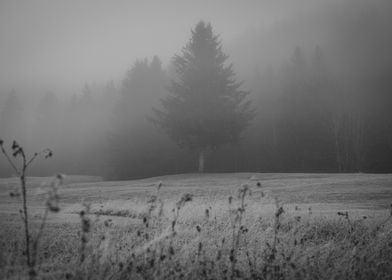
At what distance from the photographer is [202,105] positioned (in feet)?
77.5

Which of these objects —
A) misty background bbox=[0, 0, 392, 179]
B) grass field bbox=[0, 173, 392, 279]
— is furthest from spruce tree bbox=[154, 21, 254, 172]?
grass field bbox=[0, 173, 392, 279]

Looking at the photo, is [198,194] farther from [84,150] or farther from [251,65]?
[251,65]

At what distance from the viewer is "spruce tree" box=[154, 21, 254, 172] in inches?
898

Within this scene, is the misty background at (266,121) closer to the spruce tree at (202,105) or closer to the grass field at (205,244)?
the spruce tree at (202,105)

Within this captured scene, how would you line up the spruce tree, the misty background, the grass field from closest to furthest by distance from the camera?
the grass field, the spruce tree, the misty background

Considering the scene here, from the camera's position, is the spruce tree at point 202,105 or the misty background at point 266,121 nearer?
the spruce tree at point 202,105

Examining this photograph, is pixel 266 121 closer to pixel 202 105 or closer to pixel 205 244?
pixel 202 105

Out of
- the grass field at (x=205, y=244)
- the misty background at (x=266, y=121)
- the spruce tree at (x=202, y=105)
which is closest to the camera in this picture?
the grass field at (x=205, y=244)

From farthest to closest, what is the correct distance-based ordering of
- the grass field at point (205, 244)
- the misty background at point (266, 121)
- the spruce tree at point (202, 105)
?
1. the misty background at point (266, 121)
2. the spruce tree at point (202, 105)
3. the grass field at point (205, 244)

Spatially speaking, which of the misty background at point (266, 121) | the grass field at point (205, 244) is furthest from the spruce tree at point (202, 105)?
the grass field at point (205, 244)

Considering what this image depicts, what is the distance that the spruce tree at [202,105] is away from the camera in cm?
2281

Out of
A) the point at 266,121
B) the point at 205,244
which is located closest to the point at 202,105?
the point at 266,121

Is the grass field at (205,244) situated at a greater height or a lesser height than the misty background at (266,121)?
lesser

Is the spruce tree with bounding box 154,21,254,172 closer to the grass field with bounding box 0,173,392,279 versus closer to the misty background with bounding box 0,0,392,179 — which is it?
the misty background with bounding box 0,0,392,179
